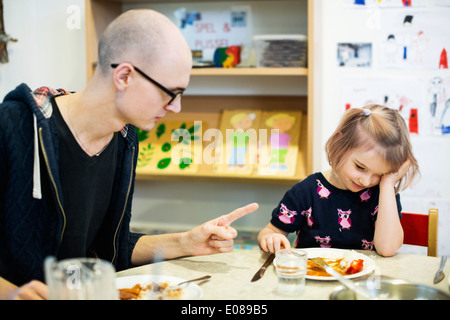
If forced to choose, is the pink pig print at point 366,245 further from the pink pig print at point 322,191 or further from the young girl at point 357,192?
the pink pig print at point 322,191

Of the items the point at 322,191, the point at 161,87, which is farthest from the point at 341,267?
the point at 161,87

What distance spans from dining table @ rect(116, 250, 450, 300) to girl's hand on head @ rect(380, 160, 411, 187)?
0.81ft

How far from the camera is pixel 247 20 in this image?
2.80m

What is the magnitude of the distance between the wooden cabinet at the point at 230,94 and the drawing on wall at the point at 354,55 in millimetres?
232

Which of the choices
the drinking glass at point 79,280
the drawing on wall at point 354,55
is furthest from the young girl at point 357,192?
the drawing on wall at point 354,55

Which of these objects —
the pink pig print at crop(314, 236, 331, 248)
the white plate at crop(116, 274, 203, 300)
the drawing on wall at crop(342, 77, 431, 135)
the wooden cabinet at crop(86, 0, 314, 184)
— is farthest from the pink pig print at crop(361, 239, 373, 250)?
the drawing on wall at crop(342, 77, 431, 135)

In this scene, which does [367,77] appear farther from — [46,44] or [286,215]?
[46,44]

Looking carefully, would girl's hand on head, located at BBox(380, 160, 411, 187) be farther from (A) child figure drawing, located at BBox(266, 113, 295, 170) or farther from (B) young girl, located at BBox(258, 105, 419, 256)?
(A) child figure drawing, located at BBox(266, 113, 295, 170)

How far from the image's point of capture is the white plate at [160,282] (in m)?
1.08

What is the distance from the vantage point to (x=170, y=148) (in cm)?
285

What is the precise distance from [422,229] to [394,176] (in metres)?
0.25

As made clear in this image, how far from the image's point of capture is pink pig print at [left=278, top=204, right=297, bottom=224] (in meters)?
1.71

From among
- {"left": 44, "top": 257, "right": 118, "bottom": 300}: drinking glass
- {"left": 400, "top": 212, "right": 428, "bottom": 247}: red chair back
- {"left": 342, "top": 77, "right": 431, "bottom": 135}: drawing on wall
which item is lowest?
{"left": 400, "top": 212, "right": 428, "bottom": 247}: red chair back

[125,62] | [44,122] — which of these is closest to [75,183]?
[44,122]
